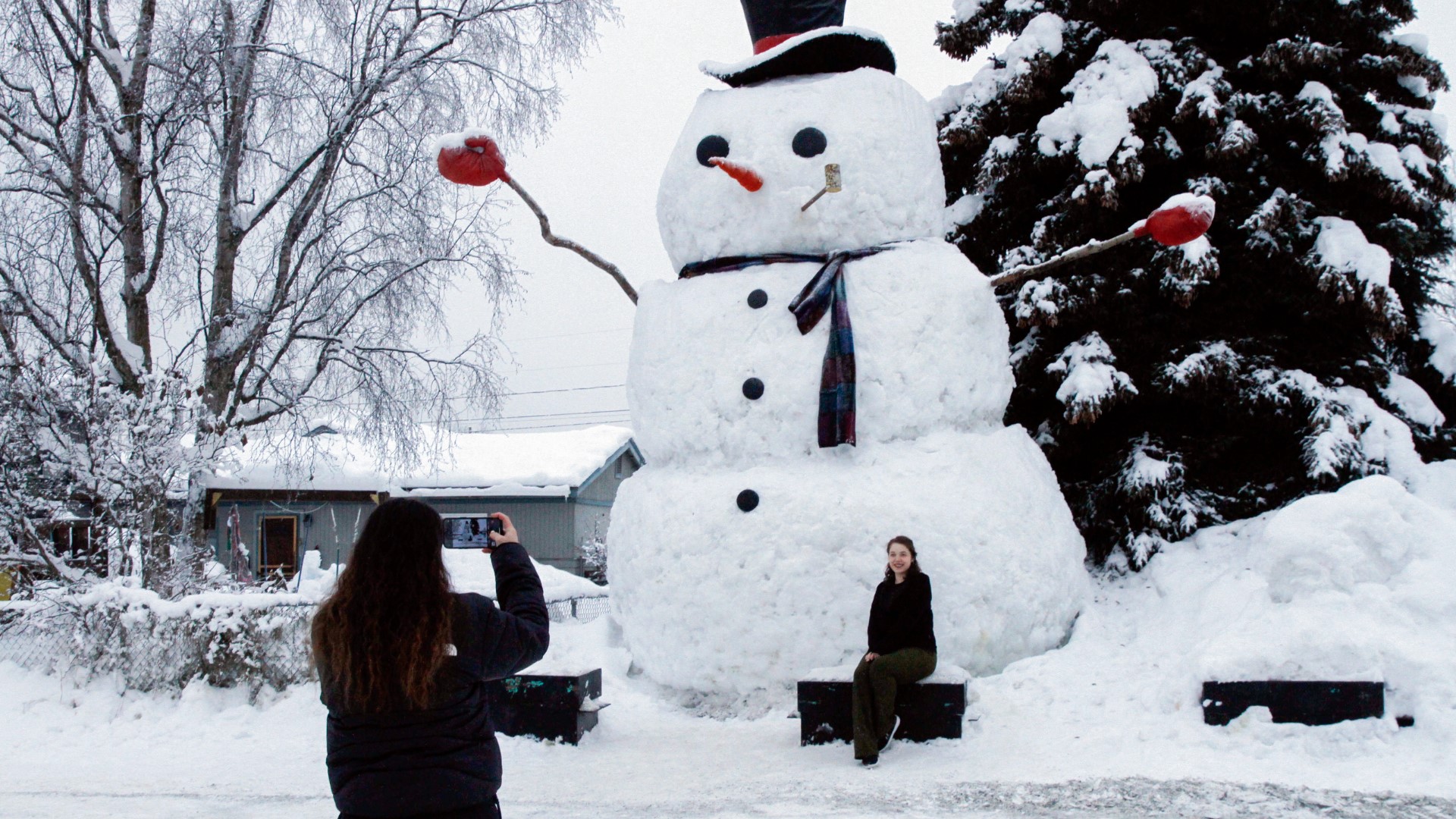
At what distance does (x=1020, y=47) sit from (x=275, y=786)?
7.33 meters

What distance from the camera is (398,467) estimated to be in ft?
38.7

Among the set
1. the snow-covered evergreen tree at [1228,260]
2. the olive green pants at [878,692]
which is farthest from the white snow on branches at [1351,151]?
the olive green pants at [878,692]

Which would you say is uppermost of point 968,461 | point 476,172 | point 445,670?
point 476,172

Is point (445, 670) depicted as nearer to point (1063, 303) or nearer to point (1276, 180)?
point (1063, 303)

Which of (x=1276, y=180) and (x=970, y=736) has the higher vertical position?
(x=1276, y=180)

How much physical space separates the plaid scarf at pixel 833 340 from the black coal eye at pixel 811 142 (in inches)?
25.0

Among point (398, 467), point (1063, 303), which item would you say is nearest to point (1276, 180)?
point (1063, 303)

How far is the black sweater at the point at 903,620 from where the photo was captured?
18.1 feet

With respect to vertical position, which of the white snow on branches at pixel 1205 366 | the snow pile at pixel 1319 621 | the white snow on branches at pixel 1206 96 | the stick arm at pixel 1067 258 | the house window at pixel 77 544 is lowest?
the snow pile at pixel 1319 621

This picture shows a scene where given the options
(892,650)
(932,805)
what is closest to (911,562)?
(892,650)

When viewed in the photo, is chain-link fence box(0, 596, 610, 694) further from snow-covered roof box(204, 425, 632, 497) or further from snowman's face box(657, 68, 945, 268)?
snow-covered roof box(204, 425, 632, 497)

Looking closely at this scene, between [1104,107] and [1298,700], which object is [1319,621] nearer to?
[1298,700]

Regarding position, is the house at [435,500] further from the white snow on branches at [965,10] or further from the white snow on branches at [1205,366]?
the white snow on branches at [1205,366]

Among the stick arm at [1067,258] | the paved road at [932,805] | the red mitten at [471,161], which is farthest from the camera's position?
the stick arm at [1067,258]
